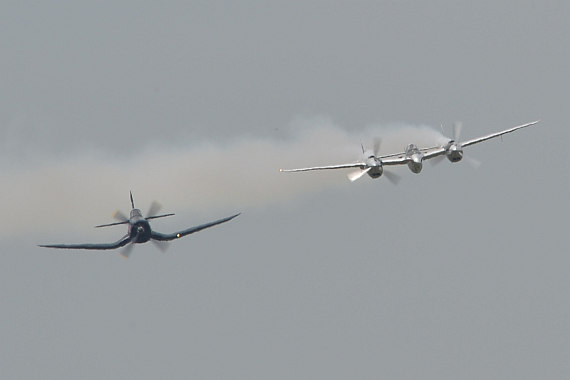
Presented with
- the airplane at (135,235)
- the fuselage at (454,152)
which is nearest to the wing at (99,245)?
the airplane at (135,235)

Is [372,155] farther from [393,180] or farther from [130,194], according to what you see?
[130,194]

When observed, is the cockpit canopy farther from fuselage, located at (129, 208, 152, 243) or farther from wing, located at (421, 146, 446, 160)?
wing, located at (421, 146, 446, 160)

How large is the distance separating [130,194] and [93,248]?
23.5 feet

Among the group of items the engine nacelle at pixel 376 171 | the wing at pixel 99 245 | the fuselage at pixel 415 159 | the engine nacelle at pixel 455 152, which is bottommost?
the wing at pixel 99 245

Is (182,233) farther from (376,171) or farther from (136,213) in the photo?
(376,171)

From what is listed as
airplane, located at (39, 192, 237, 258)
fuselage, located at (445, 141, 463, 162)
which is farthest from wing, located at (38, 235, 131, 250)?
fuselage, located at (445, 141, 463, 162)

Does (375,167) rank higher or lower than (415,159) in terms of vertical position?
lower

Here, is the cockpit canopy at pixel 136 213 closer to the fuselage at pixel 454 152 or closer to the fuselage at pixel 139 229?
the fuselage at pixel 139 229

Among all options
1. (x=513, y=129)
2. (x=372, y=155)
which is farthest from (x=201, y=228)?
(x=513, y=129)

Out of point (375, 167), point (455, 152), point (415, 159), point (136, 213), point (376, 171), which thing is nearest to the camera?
point (375, 167)

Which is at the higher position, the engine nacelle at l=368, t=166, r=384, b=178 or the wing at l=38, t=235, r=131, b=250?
the engine nacelle at l=368, t=166, r=384, b=178

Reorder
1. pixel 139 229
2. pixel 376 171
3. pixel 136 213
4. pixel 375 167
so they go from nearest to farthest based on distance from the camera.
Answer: pixel 139 229 → pixel 375 167 → pixel 376 171 → pixel 136 213

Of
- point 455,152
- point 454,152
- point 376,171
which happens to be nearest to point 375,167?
point 376,171

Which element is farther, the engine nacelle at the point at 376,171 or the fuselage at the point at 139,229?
the engine nacelle at the point at 376,171
